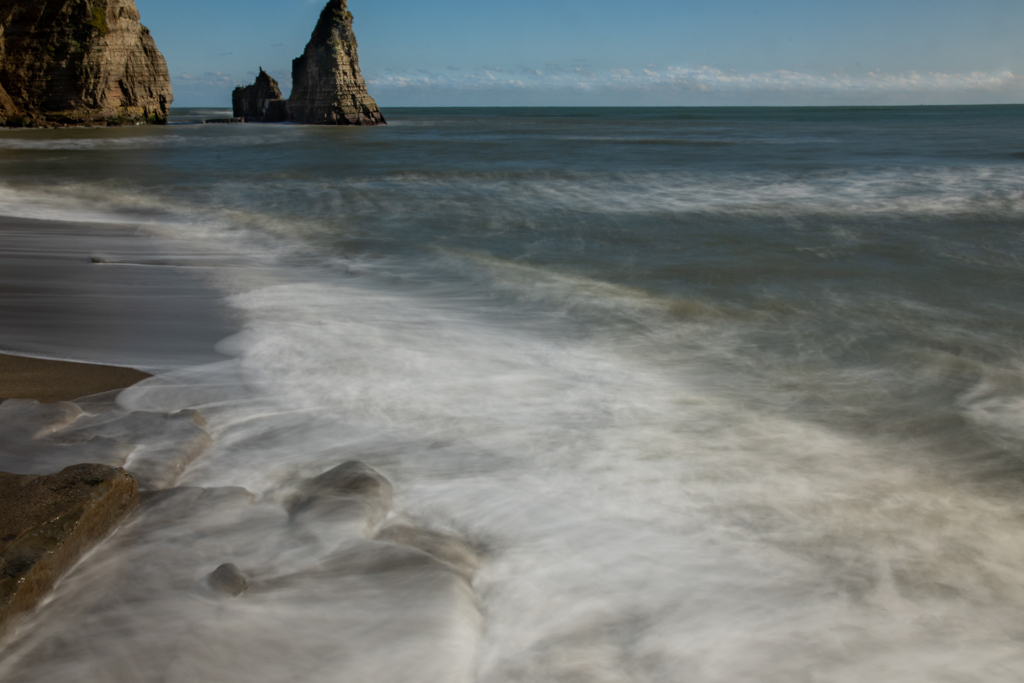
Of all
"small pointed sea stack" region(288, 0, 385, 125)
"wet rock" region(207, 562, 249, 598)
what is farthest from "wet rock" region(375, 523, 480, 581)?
"small pointed sea stack" region(288, 0, 385, 125)

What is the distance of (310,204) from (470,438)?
8.69 m

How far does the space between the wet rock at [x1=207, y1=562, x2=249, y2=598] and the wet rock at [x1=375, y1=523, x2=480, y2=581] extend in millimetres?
432

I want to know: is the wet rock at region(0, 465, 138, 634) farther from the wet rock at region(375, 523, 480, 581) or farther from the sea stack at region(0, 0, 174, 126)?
the sea stack at region(0, 0, 174, 126)

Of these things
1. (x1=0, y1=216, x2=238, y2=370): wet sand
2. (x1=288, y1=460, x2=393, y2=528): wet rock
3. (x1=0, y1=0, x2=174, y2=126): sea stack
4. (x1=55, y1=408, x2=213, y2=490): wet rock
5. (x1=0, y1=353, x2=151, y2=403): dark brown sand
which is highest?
(x1=0, y1=0, x2=174, y2=126): sea stack

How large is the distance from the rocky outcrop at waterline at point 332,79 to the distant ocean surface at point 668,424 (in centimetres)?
4299

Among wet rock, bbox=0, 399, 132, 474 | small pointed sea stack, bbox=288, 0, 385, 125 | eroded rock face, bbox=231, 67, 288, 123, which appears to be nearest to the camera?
wet rock, bbox=0, 399, 132, 474

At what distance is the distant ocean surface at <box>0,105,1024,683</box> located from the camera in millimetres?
1961

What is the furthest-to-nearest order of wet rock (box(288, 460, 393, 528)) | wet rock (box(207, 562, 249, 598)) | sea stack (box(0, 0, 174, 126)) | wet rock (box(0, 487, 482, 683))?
sea stack (box(0, 0, 174, 126)), wet rock (box(288, 460, 393, 528)), wet rock (box(207, 562, 249, 598)), wet rock (box(0, 487, 482, 683))

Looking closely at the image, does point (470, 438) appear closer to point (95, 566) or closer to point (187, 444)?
point (187, 444)

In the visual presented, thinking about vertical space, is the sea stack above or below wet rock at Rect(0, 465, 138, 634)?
above

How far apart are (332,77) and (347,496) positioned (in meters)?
50.6

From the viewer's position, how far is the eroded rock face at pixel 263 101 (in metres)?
57.4

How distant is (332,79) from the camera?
4794cm

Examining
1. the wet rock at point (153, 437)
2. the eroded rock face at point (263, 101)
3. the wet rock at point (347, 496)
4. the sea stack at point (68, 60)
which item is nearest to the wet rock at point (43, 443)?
the wet rock at point (153, 437)
